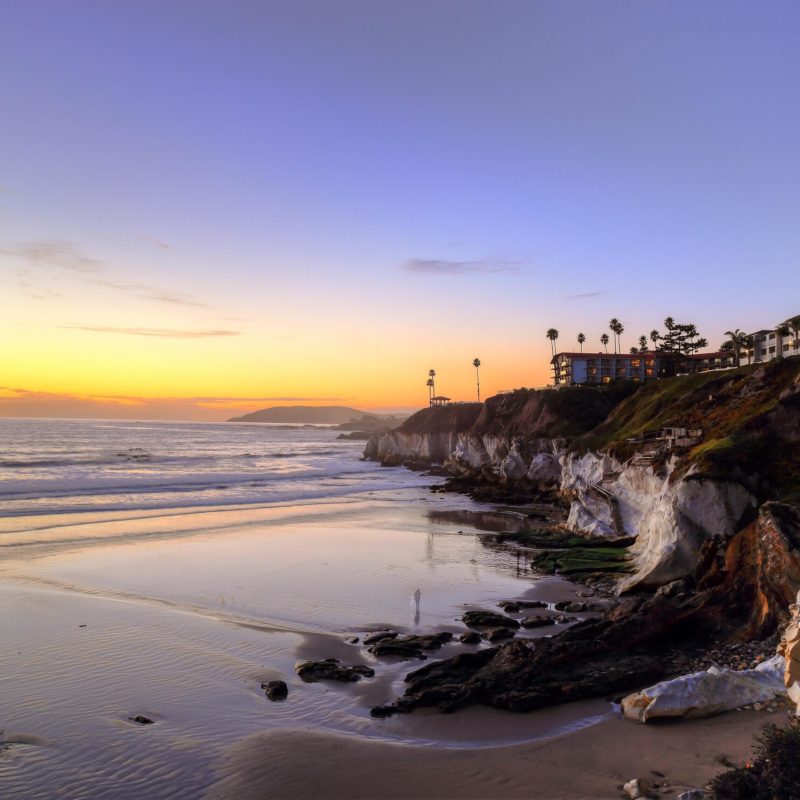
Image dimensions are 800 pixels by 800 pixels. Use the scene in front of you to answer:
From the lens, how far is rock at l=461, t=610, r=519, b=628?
2022 centimetres

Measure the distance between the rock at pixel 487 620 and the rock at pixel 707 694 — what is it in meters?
7.18

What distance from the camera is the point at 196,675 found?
16.0 meters

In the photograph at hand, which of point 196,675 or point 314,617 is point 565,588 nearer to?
point 314,617

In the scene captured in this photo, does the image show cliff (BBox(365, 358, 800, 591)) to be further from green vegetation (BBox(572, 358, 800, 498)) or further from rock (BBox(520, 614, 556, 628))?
rock (BBox(520, 614, 556, 628))

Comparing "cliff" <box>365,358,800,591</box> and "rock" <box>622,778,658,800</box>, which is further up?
"cliff" <box>365,358,800,591</box>

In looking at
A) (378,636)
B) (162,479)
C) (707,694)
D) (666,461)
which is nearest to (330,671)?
(378,636)

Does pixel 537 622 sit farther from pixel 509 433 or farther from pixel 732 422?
pixel 509 433

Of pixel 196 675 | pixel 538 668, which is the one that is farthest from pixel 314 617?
pixel 538 668

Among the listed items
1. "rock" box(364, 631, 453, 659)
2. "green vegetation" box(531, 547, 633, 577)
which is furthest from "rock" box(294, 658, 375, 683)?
"green vegetation" box(531, 547, 633, 577)

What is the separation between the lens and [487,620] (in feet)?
67.4

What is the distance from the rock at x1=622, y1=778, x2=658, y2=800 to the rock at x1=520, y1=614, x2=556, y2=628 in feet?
32.0

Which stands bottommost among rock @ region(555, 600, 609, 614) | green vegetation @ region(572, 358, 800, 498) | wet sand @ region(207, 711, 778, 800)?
rock @ region(555, 600, 609, 614)

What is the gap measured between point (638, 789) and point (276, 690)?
845 centimetres

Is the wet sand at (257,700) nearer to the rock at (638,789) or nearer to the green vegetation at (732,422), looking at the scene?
the rock at (638,789)
